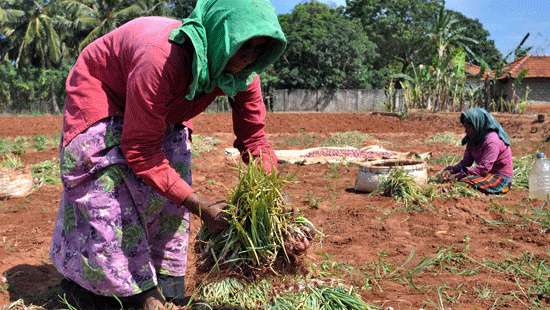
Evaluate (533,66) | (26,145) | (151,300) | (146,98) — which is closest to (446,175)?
(151,300)

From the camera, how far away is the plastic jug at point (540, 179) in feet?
18.1

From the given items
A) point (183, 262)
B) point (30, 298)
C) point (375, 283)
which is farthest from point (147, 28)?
point (375, 283)

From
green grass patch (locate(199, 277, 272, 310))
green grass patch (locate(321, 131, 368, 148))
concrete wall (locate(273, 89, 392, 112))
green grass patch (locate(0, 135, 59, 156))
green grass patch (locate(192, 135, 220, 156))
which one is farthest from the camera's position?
concrete wall (locate(273, 89, 392, 112))

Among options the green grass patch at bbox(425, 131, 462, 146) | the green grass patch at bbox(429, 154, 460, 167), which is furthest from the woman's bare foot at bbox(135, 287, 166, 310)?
the green grass patch at bbox(425, 131, 462, 146)

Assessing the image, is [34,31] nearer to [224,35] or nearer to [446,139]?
[446,139]

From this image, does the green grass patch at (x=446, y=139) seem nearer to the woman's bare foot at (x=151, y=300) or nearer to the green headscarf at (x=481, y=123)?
the green headscarf at (x=481, y=123)

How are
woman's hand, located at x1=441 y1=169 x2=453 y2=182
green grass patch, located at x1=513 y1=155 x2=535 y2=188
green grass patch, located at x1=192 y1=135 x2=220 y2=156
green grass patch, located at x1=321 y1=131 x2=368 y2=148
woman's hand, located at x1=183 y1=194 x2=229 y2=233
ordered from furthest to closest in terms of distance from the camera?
1. green grass patch, located at x1=321 y1=131 x2=368 y2=148
2. green grass patch, located at x1=192 y1=135 x2=220 y2=156
3. green grass patch, located at x1=513 y1=155 x2=535 y2=188
4. woman's hand, located at x1=441 y1=169 x2=453 y2=182
5. woman's hand, located at x1=183 y1=194 x2=229 y2=233

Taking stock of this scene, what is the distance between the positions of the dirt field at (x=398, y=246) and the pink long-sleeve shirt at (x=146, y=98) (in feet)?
2.05

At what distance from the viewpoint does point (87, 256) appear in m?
2.33

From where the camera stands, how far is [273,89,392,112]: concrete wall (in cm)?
2997

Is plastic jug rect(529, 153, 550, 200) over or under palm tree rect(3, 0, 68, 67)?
under

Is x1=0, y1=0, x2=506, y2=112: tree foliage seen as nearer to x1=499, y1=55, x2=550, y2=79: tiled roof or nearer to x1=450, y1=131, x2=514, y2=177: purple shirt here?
x1=499, y1=55, x2=550, y2=79: tiled roof

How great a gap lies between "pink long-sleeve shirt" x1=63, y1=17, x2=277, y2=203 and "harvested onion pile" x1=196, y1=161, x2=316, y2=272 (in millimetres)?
182

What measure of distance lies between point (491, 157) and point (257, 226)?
408 cm
